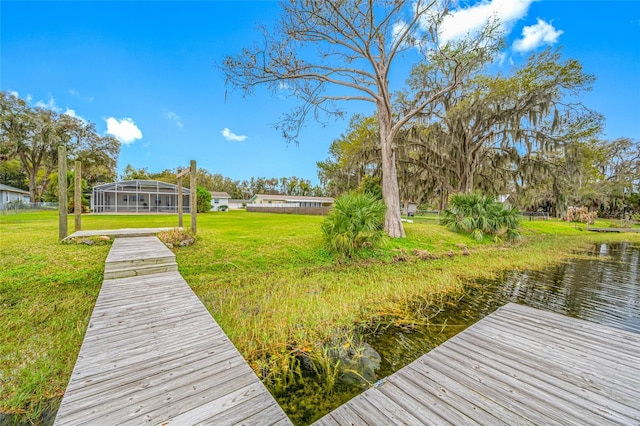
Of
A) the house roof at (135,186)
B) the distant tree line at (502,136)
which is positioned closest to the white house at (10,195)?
the house roof at (135,186)

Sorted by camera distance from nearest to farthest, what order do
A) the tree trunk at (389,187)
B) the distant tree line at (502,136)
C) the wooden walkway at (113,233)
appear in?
the wooden walkway at (113,233) < the tree trunk at (389,187) < the distant tree line at (502,136)

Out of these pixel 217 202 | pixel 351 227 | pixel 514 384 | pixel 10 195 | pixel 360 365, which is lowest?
pixel 360 365

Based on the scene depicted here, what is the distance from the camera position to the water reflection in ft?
11.0

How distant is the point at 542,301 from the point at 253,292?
5608mm

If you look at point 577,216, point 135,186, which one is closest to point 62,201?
point 135,186

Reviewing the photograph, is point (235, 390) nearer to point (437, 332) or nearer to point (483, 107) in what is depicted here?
point (437, 332)

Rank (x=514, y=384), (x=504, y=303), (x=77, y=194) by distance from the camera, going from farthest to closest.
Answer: (x=77, y=194)
(x=504, y=303)
(x=514, y=384)

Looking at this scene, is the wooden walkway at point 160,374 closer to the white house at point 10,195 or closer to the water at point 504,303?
the water at point 504,303

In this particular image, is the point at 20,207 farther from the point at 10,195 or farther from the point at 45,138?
the point at 10,195

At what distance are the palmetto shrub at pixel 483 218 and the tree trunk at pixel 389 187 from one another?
3.93 meters

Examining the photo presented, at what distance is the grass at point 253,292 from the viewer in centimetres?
273

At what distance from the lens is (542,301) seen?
4.98 meters

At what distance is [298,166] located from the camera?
221 feet

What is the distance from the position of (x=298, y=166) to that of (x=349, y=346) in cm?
6600
